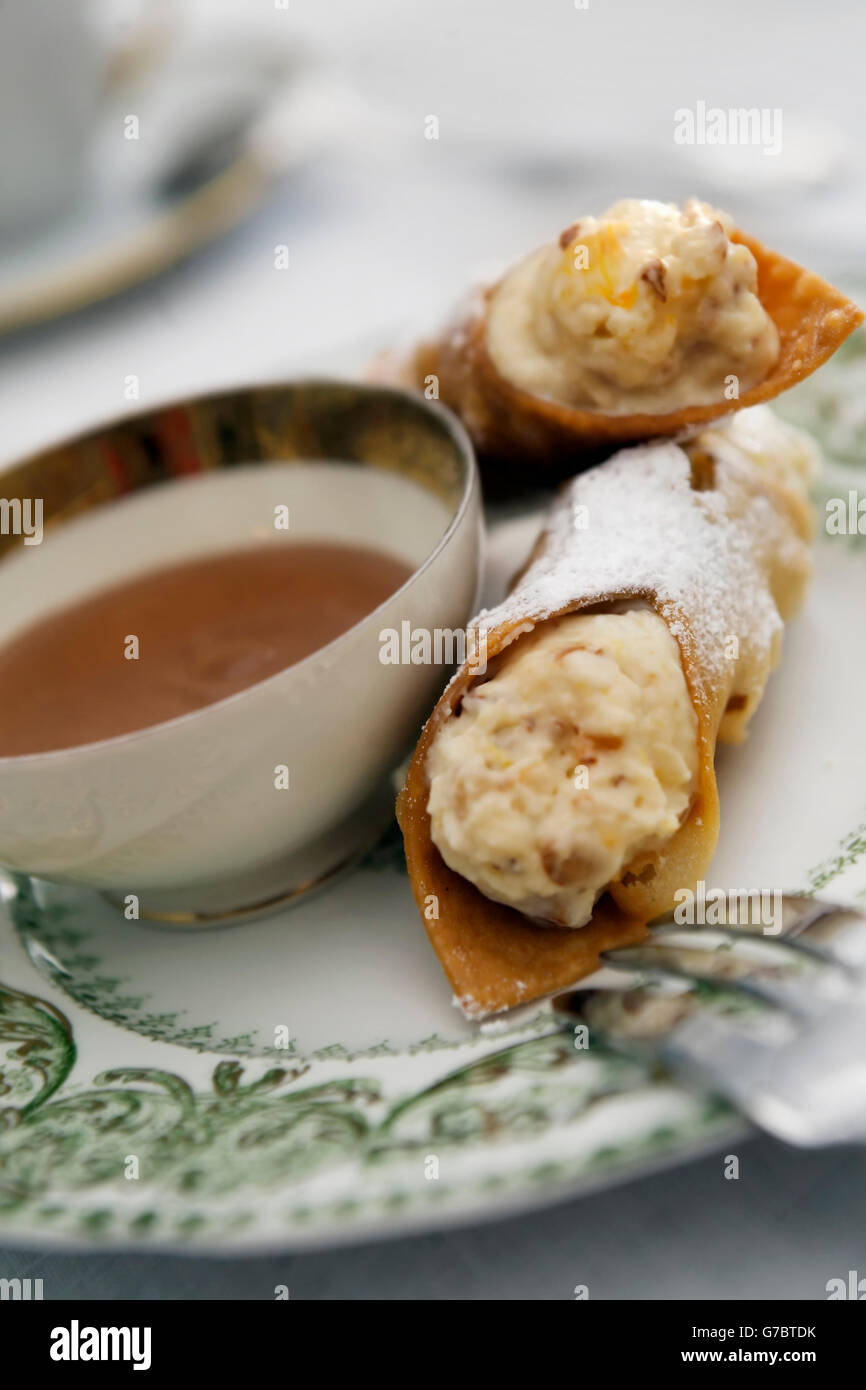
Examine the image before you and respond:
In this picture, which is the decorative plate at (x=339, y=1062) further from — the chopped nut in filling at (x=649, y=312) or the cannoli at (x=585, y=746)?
the chopped nut in filling at (x=649, y=312)

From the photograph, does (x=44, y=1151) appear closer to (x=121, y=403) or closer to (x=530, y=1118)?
(x=530, y=1118)

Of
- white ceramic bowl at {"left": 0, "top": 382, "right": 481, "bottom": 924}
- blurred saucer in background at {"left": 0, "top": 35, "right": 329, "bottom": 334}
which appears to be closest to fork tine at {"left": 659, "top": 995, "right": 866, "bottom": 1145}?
white ceramic bowl at {"left": 0, "top": 382, "right": 481, "bottom": 924}

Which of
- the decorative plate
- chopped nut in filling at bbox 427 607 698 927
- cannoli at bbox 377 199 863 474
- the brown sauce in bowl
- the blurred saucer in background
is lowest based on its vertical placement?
the decorative plate

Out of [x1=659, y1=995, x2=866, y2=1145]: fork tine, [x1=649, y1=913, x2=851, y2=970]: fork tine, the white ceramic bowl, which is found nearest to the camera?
[x1=659, y1=995, x2=866, y2=1145]: fork tine

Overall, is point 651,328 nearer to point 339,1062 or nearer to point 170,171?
point 339,1062

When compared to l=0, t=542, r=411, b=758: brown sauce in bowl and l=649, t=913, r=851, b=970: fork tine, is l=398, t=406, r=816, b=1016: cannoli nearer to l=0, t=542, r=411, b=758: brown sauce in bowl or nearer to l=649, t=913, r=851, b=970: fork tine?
l=649, t=913, r=851, b=970: fork tine
